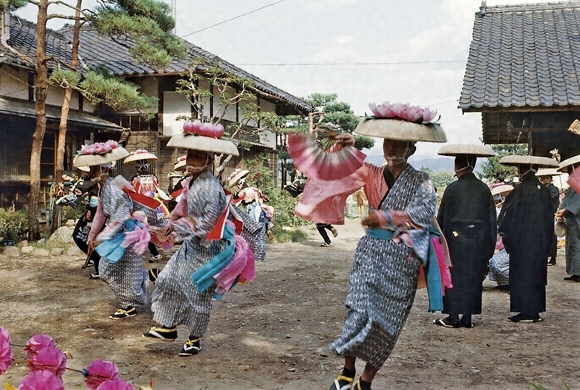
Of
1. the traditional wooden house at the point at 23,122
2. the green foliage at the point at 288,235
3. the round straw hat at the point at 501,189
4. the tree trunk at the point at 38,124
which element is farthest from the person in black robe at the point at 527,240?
the traditional wooden house at the point at 23,122

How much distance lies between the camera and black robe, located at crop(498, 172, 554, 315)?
6574 mm

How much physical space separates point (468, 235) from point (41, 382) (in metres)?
5.61

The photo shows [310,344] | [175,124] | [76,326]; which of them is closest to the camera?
[310,344]

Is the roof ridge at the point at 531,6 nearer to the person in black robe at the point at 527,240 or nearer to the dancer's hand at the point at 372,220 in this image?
the person in black robe at the point at 527,240

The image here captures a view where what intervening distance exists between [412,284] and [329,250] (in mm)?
9369

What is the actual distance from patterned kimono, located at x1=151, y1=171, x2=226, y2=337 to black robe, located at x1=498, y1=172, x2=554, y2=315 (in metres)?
3.74

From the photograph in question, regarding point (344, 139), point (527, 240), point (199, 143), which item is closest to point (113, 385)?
point (344, 139)

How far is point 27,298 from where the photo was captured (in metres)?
7.52

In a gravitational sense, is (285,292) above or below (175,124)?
below

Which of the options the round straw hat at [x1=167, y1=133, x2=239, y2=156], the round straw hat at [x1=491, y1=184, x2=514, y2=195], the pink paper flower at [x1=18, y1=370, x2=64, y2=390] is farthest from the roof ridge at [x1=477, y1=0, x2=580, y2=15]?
the pink paper flower at [x1=18, y1=370, x2=64, y2=390]

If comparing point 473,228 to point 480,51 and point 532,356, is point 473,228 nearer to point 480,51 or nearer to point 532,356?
point 532,356

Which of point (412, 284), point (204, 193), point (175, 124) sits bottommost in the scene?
point (412, 284)

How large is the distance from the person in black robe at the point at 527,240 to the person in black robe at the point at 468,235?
60cm

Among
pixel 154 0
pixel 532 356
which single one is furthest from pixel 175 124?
pixel 532 356
